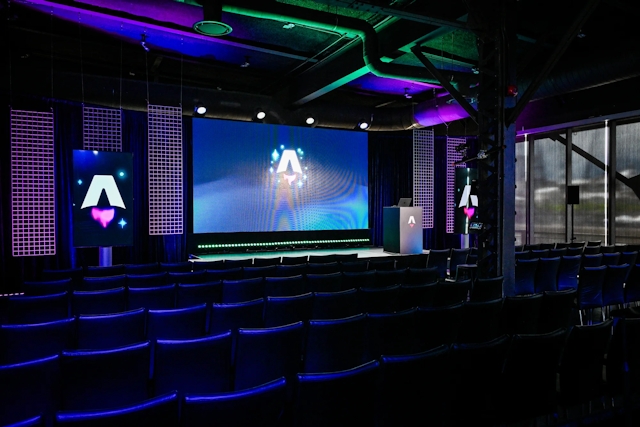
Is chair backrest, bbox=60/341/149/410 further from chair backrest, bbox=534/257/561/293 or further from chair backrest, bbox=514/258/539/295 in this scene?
chair backrest, bbox=534/257/561/293

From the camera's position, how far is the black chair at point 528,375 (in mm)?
2762

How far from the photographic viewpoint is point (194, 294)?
4.77 meters

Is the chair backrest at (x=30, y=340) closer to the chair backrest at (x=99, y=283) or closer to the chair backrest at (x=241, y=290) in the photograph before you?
the chair backrest at (x=241, y=290)

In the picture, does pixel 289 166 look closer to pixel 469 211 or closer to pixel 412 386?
pixel 469 211

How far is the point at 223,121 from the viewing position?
440 inches

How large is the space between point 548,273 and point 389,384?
202 inches

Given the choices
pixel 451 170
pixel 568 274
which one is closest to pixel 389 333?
pixel 568 274

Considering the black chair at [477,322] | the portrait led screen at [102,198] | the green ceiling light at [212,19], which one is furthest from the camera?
the portrait led screen at [102,198]

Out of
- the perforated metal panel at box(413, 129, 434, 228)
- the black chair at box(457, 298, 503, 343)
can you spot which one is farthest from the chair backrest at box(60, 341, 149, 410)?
the perforated metal panel at box(413, 129, 434, 228)

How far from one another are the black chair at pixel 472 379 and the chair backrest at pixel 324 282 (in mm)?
2889

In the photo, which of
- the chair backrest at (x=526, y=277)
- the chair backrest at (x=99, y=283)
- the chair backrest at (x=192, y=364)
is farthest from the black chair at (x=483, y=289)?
the chair backrest at (x=99, y=283)

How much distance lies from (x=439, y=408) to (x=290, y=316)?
5.94 ft

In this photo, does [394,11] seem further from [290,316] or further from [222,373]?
[222,373]

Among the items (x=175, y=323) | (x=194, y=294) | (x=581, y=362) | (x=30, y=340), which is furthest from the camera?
(x=194, y=294)
